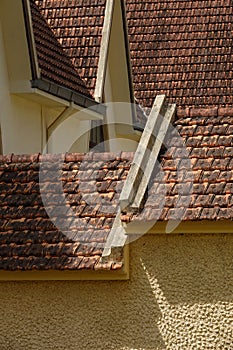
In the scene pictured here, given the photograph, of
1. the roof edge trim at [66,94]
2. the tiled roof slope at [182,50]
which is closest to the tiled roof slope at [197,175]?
the roof edge trim at [66,94]

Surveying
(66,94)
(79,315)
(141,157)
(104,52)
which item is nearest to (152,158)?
(141,157)

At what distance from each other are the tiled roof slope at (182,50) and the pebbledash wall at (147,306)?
10.7 meters

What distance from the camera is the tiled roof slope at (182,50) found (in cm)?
1931

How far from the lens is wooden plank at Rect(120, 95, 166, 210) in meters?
8.46

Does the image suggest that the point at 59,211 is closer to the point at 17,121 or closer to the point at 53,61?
the point at 17,121

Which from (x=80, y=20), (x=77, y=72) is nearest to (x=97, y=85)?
(x=77, y=72)

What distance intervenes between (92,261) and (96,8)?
945 centimetres

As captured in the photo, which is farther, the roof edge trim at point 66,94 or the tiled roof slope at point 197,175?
the roof edge trim at point 66,94

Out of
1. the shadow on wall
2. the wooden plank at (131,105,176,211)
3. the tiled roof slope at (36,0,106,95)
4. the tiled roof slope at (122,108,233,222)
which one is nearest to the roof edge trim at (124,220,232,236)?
the tiled roof slope at (122,108,233,222)

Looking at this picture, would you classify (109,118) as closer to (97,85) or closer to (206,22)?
(97,85)

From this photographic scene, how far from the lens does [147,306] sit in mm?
8320

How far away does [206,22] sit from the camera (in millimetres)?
20797

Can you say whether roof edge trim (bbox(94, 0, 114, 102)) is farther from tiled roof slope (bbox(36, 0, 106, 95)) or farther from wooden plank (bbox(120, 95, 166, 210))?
wooden plank (bbox(120, 95, 166, 210))

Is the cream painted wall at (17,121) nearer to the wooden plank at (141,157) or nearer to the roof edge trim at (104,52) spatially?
the roof edge trim at (104,52)
